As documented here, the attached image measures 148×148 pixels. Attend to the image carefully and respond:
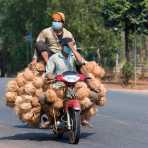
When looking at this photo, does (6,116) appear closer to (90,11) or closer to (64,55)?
(64,55)

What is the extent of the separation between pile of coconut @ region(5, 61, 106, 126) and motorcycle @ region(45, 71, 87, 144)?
0.39 ft

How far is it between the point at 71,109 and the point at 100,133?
2.05 m

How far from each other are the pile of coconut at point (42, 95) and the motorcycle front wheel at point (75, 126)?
0.41 meters

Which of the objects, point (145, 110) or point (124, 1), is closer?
point (145, 110)

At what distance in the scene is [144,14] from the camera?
3700 centimetres

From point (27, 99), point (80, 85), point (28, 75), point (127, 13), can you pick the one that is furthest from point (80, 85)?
point (127, 13)

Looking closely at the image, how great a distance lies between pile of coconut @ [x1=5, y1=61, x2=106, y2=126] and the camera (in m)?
12.1

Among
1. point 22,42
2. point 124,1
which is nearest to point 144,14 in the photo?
point 124,1

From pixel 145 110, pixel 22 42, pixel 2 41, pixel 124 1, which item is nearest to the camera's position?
pixel 145 110

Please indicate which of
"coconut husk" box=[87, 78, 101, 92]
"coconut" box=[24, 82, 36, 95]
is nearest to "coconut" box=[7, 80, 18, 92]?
"coconut" box=[24, 82, 36, 95]

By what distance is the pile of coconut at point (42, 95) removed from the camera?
12141mm

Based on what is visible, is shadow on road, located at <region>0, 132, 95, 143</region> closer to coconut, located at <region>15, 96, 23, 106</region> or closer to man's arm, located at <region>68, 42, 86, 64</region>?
coconut, located at <region>15, 96, 23, 106</region>

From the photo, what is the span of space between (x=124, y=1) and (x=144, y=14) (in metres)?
1.21

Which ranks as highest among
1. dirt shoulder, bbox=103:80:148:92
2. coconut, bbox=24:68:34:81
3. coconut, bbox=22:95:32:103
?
coconut, bbox=24:68:34:81
